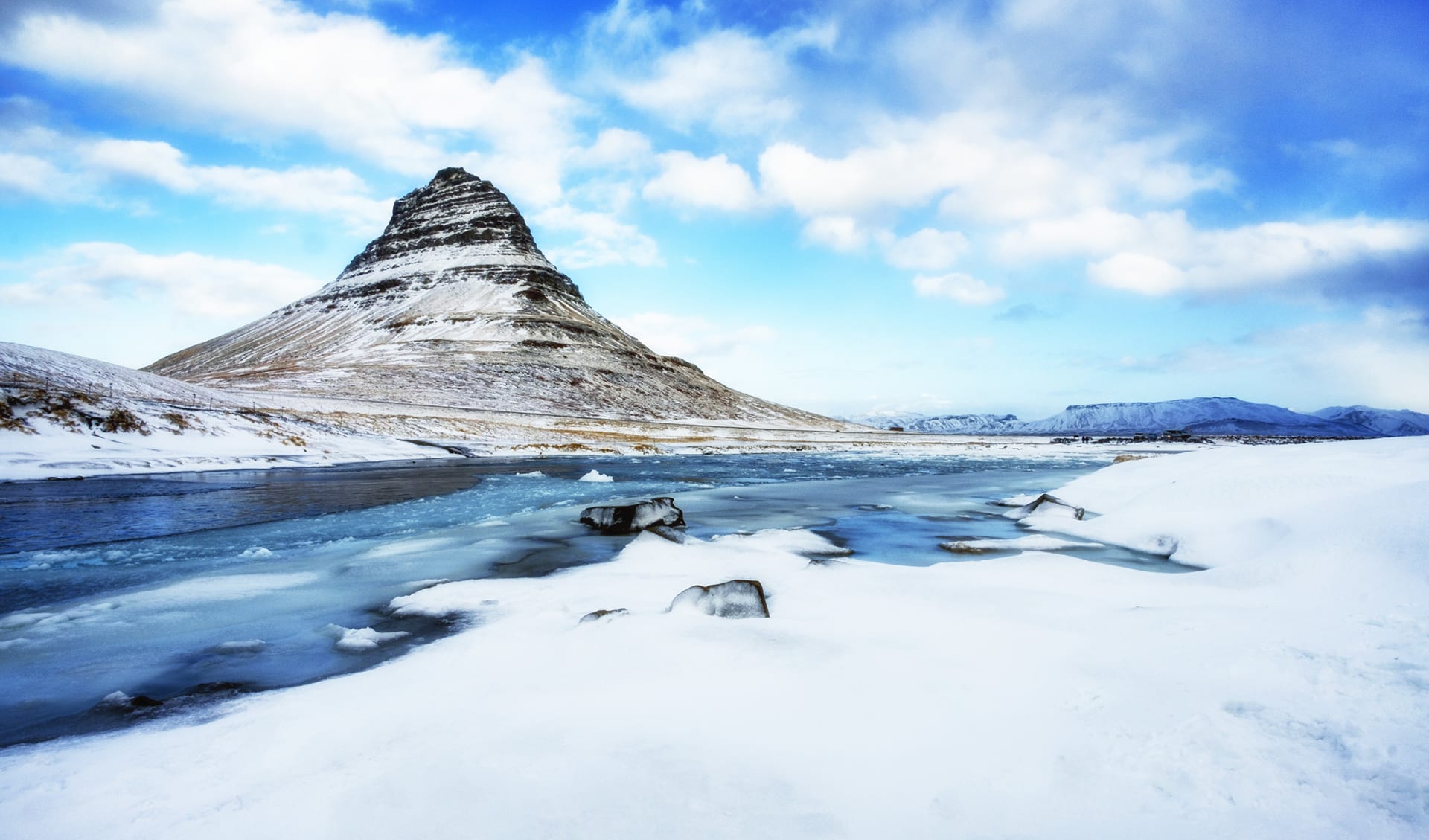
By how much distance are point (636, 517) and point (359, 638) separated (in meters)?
6.36

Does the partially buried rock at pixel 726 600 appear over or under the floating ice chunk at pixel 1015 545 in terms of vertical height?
over

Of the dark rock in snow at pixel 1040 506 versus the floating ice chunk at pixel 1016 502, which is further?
the floating ice chunk at pixel 1016 502

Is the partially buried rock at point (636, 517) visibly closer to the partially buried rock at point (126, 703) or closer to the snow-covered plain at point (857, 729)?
the snow-covered plain at point (857, 729)

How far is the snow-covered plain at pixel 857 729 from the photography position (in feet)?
8.39

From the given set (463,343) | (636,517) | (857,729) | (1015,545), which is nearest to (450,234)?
(463,343)

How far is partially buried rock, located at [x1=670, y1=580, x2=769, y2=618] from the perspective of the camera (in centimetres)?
534

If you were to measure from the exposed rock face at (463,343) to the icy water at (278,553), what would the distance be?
61.5 metres

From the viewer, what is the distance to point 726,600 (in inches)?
213

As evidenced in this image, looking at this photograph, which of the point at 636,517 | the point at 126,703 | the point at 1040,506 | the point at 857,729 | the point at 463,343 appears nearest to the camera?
the point at 857,729

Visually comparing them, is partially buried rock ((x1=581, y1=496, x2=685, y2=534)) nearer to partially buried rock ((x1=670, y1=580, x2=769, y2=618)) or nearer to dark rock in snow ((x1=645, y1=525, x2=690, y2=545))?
dark rock in snow ((x1=645, y1=525, x2=690, y2=545))

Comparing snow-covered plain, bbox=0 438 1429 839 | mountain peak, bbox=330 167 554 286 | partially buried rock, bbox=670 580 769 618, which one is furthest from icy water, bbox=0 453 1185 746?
mountain peak, bbox=330 167 554 286

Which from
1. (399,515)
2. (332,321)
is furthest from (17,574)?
(332,321)

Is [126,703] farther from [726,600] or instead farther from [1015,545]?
[1015,545]

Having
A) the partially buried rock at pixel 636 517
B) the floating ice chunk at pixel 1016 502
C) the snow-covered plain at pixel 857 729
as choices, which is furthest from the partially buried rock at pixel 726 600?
the floating ice chunk at pixel 1016 502
